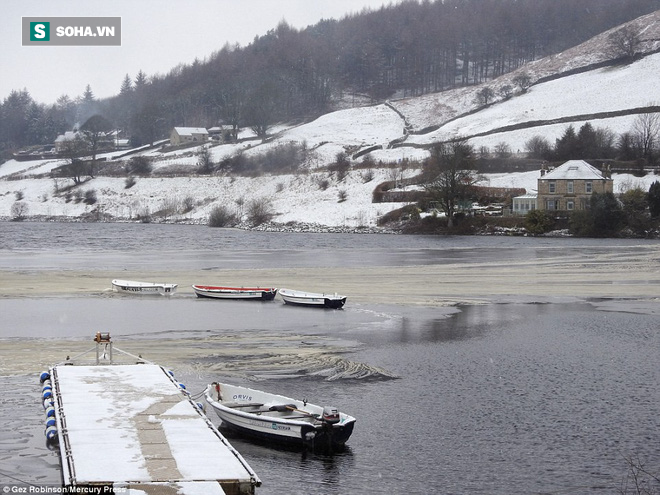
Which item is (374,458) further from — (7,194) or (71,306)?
(7,194)

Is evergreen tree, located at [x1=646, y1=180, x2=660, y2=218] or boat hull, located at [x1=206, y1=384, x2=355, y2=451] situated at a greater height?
evergreen tree, located at [x1=646, y1=180, x2=660, y2=218]

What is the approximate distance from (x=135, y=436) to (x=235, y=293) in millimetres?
28973

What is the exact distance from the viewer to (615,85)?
162375 millimetres

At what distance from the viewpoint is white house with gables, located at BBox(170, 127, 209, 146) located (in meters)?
191

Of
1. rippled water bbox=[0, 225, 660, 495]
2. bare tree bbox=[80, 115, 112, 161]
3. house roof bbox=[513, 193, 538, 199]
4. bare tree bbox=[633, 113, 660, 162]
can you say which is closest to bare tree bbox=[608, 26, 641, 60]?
bare tree bbox=[633, 113, 660, 162]

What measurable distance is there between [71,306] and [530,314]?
919 inches

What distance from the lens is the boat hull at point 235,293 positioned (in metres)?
49.5

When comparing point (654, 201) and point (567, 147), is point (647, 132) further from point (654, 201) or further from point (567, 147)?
point (654, 201)

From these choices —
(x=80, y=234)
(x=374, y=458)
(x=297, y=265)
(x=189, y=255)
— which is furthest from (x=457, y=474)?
(x=80, y=234)

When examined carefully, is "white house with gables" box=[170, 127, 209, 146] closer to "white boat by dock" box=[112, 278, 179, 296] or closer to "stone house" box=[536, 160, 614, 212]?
"stone house" box=[536, 160, 614, 212]

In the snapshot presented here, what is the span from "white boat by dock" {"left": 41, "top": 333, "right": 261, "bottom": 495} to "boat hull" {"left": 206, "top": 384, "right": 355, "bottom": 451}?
4.13 feet

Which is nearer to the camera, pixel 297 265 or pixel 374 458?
pixel 374 458

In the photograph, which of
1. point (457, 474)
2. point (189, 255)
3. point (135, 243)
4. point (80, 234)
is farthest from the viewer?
point (80, 234)

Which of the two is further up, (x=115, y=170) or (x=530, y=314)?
(x=115, y=170)
